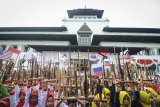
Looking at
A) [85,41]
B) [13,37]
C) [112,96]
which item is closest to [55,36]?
[85,41]

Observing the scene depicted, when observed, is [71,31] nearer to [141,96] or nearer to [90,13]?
[90,13]

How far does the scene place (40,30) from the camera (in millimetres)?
33750

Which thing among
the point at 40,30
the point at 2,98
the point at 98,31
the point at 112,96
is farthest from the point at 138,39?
the point at 2,98

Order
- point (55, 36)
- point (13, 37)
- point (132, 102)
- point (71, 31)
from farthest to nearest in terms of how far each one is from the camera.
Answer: point (71, 31)
point (13, 37)
point (55, 36)
point (132, 102)

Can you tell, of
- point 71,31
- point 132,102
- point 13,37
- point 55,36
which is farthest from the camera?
point 71,31

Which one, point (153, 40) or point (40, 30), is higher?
point (40, 30)

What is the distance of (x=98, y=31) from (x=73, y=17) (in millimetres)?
6364

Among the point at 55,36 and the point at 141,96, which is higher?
the point at 55,36

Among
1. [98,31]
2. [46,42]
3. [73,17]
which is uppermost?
[73,17]

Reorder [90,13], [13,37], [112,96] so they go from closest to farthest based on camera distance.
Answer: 1. [112,96]
2. [13,37]
3. [90,13]

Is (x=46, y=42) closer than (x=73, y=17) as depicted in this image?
A: Yes

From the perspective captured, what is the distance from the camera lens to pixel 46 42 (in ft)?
98.7

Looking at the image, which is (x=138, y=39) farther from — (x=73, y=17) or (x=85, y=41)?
(x=73, y=17)

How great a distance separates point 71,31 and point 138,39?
38.1 ft
